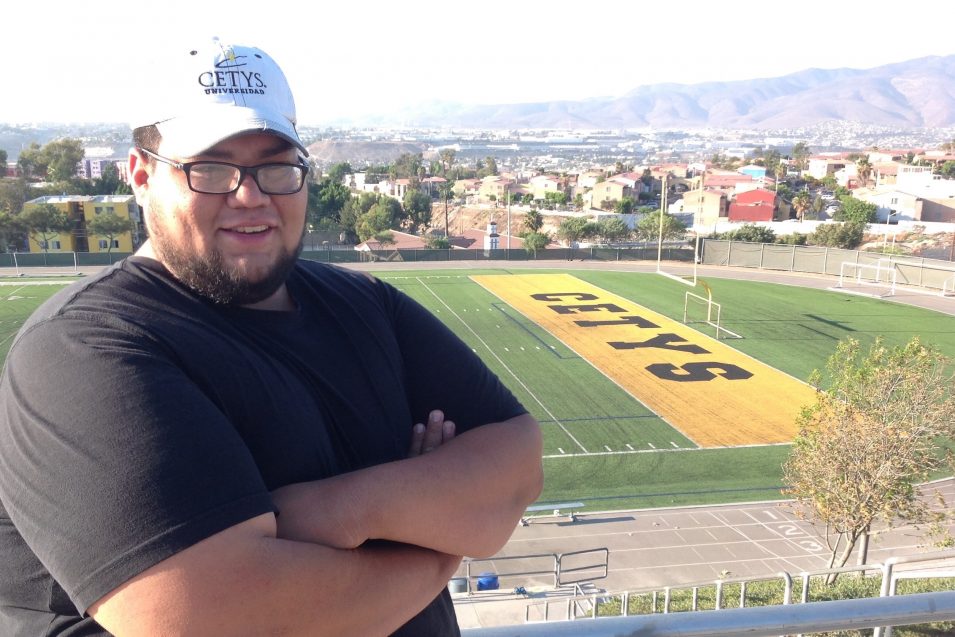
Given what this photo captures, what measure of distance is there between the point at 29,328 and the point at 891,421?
1533 cm

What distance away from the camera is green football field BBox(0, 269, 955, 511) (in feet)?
59.3

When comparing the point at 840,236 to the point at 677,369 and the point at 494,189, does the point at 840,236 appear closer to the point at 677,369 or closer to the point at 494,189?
the point at 677,369

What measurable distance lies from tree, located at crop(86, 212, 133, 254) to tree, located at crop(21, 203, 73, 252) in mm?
1517

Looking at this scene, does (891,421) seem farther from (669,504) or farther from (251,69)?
(251,69)

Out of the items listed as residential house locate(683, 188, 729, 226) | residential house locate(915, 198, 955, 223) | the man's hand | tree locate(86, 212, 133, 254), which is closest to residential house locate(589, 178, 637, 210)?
residential house locate(683, 188, 729, 226)

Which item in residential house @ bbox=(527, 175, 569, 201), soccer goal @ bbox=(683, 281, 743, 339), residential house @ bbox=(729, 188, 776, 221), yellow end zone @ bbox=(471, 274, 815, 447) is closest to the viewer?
yellow end zone @ bbox=(471, 274, 815, 447)

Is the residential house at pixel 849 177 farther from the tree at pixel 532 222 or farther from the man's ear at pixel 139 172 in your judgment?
the man's ear at pixel 139 172

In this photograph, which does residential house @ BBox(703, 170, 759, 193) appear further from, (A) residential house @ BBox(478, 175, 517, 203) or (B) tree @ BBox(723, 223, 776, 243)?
(B) tree @ BBox(723, 223, 776, 243)

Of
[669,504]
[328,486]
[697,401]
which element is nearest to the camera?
[328,486]

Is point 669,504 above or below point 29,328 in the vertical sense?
below

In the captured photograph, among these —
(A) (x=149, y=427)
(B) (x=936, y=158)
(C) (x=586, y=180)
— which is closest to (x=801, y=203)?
(C) (x=586, y=180)

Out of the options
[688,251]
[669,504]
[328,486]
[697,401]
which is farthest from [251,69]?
[688,251]

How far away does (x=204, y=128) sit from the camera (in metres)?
1.66

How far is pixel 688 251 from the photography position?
A: 47.9 m
